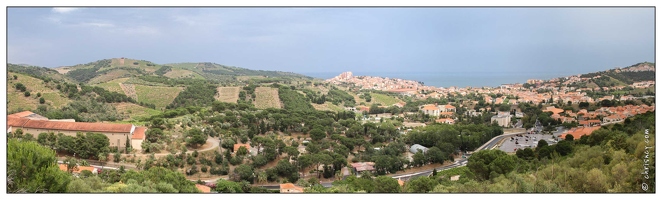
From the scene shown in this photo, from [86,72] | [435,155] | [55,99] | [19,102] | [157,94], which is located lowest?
[435,155]

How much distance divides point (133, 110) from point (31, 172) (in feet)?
43.9

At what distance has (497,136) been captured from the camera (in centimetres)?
1927

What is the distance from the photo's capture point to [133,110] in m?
19.0

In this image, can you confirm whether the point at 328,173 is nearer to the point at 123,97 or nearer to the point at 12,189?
the point at 12,189

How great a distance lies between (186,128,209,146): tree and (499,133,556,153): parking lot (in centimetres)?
1006

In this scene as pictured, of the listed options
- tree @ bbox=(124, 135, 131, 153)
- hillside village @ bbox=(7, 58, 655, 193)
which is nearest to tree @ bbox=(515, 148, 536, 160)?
hillside village @ bbox=(7, 58, 655, 193)

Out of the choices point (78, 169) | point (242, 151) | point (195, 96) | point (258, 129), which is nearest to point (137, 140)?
point (78, 169)

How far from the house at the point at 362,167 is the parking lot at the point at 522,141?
599cm

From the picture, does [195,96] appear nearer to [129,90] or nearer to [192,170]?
[129,90]

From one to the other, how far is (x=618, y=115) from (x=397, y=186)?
14.0 metres

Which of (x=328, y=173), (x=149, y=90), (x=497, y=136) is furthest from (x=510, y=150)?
(x=149, y=90)

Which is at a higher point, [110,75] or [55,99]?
[110,75]

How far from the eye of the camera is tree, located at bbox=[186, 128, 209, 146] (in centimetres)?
1251

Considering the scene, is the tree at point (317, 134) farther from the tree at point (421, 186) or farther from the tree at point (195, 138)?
the tree at point (421, 186)
